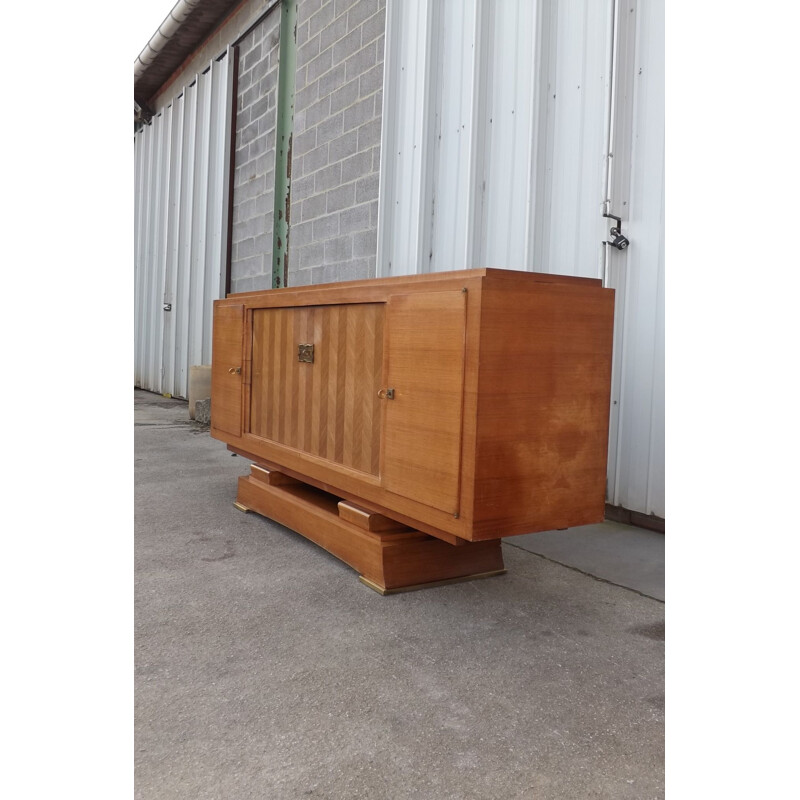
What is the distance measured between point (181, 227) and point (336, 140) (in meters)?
4.01

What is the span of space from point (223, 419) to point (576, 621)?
220 centimetres

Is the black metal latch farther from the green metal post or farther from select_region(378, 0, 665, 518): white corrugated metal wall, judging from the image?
the green metal post

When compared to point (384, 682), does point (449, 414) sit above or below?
above

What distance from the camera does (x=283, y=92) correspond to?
6.72 meters

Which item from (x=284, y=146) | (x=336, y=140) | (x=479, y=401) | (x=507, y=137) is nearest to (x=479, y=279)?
(x=479, y=401)

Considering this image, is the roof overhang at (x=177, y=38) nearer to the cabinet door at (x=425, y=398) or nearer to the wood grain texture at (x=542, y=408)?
the cabinet door at (x=425, y=398)

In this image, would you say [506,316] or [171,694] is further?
[506,316]

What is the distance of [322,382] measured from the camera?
2938mm

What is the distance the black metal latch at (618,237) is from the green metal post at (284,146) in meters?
3.83

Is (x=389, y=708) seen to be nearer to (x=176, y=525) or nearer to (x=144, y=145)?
(x=176, y=525)

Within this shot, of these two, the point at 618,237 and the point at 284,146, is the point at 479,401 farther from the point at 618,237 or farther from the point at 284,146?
the point at 284,146

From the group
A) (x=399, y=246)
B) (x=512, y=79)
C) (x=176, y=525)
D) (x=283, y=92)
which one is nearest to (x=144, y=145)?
(x=283, y=92)

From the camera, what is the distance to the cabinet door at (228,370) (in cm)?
360

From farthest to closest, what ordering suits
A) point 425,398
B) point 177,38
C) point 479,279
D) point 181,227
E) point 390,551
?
point 181,227
point 177,38
point 390,551
point 425,398
point 479,279
